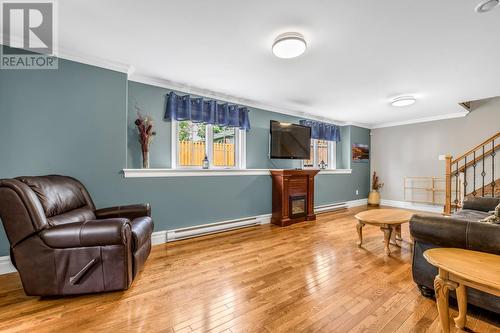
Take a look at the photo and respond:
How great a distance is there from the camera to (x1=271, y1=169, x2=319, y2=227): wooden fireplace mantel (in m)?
4.13

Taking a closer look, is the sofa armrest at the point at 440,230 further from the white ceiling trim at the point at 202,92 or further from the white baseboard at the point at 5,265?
the white baseboard at the point at 5,265

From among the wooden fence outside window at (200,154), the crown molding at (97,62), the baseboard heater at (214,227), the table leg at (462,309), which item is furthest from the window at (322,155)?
the crown molding at (97,62)

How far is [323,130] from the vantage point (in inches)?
217

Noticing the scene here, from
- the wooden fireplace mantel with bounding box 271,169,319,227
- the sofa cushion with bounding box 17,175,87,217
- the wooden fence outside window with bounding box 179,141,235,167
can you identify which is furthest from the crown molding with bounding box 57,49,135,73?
the wooden fireplace mantel with bounding box 271,169,319,227

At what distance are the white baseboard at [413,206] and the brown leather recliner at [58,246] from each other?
658cm

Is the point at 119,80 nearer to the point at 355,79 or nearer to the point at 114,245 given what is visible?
the point at 114,245

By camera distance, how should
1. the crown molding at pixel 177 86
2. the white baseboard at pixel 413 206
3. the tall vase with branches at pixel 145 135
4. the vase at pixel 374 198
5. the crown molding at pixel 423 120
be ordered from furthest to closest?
the vase at pixel 374 198 < the white baseboard at pixel 413 206 < the crown molding at pixel 423 120 < the tall vase with branches at pixel 145 135 < the crown molding at pixel 177 86

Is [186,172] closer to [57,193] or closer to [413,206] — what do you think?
[57,193]

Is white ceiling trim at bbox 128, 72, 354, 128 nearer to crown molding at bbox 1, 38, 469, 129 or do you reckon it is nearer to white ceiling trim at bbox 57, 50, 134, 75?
crown molding at bbox 1, 38, 469, 129

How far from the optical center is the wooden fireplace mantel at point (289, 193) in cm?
413

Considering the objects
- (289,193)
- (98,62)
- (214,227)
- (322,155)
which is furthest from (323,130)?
(98,62)

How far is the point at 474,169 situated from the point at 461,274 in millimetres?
5033

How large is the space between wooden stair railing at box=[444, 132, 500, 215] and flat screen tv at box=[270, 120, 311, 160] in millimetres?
3029

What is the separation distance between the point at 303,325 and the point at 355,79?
3.17m
